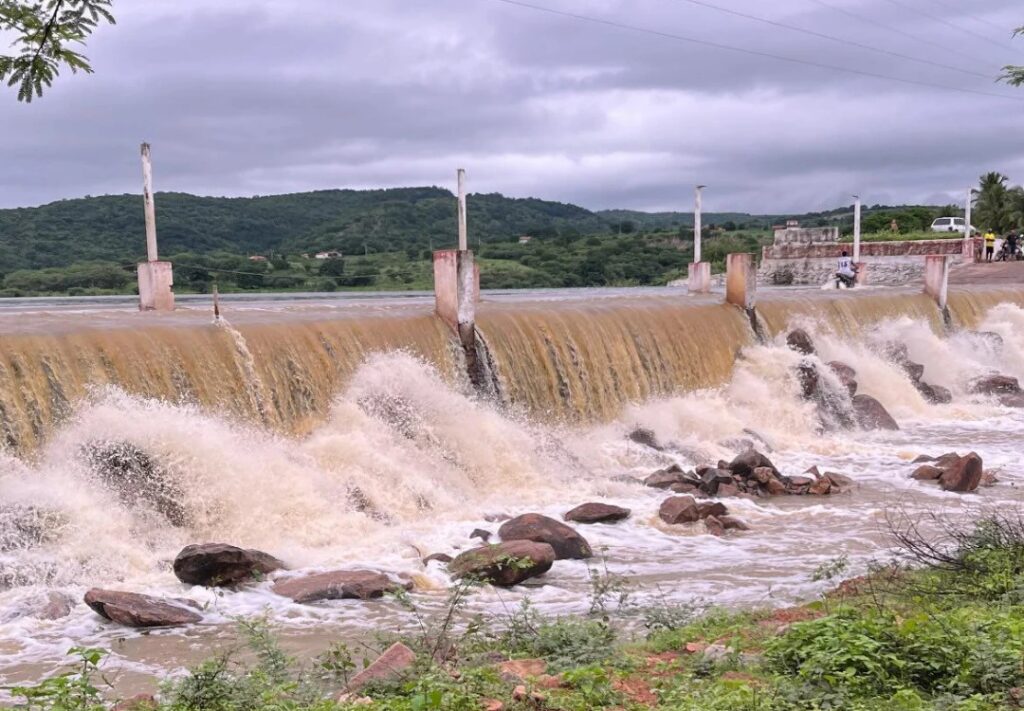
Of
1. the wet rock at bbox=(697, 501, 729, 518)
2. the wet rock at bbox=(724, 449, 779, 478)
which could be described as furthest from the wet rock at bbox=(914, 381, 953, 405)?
the wet rock at bbox=(697, 501, 729, 518)

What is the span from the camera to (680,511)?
37.8ft

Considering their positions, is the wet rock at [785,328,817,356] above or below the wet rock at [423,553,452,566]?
above

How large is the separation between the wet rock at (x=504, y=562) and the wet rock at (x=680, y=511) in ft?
7.46

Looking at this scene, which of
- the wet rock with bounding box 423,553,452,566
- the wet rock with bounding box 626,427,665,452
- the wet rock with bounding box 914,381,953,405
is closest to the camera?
the wet rock with bounding box 423,553,452,566

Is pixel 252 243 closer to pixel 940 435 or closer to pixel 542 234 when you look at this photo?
pixel 542 234

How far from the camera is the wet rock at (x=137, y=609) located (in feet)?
25.9

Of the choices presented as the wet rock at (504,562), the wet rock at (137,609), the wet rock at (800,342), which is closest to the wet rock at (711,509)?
the wet rock at (504,562)

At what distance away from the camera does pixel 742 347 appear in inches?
802

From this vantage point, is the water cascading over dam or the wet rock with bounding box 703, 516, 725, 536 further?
the wet rock with bounding box 703, 516, 725, 536

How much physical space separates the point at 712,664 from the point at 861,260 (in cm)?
3739

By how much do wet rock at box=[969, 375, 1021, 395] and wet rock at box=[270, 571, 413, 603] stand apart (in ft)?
59.2

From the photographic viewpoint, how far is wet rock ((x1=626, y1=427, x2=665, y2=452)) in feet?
52.0

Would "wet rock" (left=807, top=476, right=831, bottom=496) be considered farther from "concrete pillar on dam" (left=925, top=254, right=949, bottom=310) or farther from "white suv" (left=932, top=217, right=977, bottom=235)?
"white suv" (left=932, top=217, right=977, bottom=235)

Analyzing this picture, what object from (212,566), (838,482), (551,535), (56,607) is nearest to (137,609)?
(56,607)
